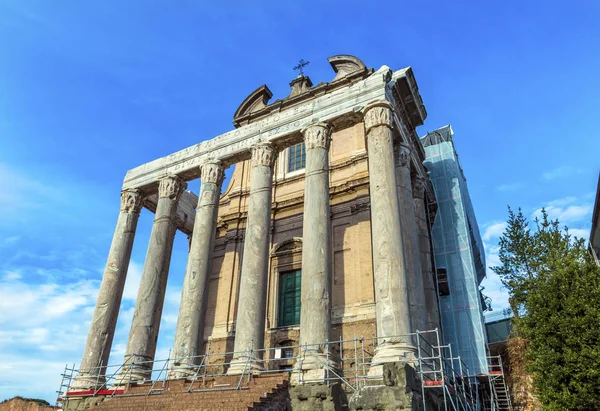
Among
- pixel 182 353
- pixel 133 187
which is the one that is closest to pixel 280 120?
pixel 133 187

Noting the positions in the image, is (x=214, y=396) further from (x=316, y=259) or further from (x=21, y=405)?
(x=21, y=405)

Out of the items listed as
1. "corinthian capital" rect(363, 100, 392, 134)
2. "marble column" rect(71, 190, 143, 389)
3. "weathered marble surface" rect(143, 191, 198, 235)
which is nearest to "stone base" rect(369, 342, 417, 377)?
"corinthian capital" rect(363, 100, 392, 134)

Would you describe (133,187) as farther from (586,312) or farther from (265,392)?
(586,312)

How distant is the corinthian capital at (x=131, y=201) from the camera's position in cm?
2222

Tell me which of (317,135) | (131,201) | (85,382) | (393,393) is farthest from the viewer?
(131,201)

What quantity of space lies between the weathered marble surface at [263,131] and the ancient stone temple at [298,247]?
2.4 inches

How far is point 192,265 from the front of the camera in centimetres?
1806

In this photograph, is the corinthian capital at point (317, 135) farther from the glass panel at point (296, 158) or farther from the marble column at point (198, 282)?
the glass panel at point (296, 158)

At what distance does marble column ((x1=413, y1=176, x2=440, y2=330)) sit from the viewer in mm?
18878

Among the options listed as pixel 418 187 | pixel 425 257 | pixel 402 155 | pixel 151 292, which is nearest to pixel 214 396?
pixel 151 292

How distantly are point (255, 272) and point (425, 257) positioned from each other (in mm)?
8166

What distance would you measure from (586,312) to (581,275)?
1666mm

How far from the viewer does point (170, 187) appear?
21.3m

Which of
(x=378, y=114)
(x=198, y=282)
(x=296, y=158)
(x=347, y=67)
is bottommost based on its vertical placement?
(x=198, y=282)
